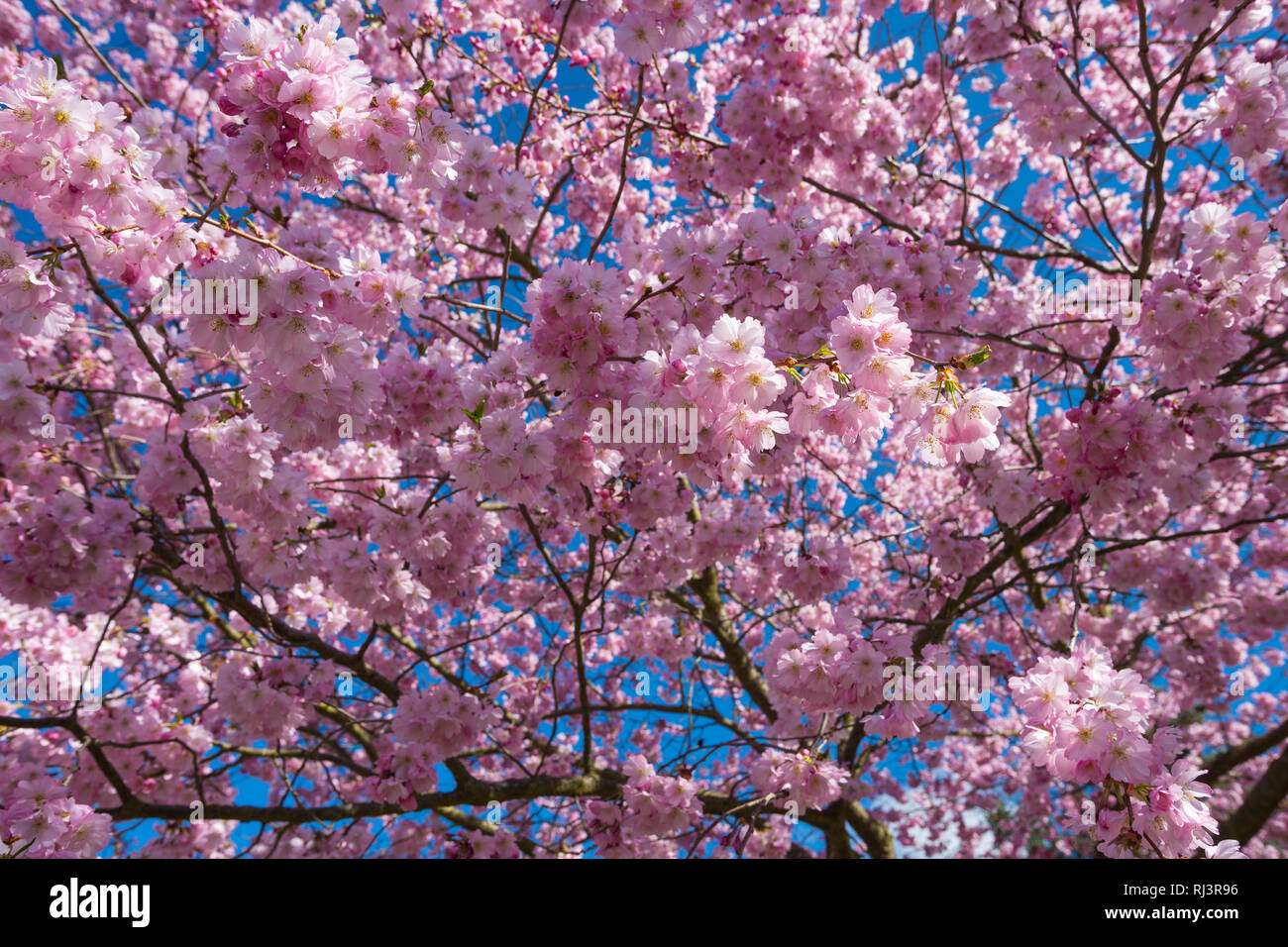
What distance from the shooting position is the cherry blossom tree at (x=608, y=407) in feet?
6.54

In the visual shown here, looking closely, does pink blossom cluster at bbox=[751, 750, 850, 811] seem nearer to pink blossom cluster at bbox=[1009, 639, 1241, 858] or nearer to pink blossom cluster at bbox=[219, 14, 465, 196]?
pink blossom cluster at bbox=[1009, 639, 1241, 858]

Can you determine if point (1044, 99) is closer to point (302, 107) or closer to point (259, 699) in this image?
point (302, 107)

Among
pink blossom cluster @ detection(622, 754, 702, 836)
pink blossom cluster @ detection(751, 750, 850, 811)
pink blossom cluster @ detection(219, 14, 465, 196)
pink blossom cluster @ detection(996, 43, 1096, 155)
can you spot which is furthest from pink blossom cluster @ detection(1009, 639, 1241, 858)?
pink blossom cluster @ detection(996, 43, 1096, 155)

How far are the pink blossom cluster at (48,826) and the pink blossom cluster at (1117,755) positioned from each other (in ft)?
11.4

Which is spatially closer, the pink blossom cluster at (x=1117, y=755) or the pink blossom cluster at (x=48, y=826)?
the pink blossom cluster at (x=1117, y=755)

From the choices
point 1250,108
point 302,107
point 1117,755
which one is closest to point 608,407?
point 302,107

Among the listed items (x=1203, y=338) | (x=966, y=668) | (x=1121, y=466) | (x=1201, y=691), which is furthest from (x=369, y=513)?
(x=1201, y=691)

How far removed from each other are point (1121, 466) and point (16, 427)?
17.0 ft

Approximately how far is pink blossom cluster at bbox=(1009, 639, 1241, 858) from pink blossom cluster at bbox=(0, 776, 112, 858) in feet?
11.4

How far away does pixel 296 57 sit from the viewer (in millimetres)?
1871

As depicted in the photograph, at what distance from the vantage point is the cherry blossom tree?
6.54ft

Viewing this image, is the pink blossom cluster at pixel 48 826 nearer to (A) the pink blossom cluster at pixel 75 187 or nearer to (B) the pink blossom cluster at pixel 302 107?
(A) the pink blossom cluster at pixel 75 187

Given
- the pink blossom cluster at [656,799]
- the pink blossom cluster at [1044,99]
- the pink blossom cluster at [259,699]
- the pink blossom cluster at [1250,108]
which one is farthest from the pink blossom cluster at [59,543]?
the pink blossom cluster at [1250,108]
